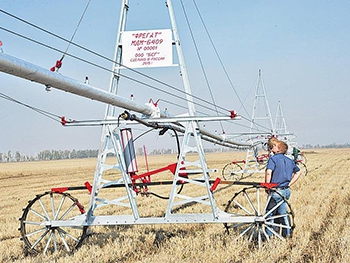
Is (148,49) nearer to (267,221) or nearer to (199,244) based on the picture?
(199,244)

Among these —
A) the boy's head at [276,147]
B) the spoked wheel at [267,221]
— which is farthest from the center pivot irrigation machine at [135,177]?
the boy's head at [276,147]

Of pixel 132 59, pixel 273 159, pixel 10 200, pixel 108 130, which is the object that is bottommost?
pixel 10 200

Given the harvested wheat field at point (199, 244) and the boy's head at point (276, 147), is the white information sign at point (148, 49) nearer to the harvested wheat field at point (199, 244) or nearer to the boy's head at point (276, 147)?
the boy's head at point (276, 147)

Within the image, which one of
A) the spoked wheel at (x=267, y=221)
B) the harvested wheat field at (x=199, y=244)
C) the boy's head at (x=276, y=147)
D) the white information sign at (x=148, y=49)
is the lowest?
the harvested wheat field at (x=199, y=244)

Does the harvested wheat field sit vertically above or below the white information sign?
below

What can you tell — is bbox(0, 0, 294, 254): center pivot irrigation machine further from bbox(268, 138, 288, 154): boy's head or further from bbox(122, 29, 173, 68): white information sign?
bbox(268, 138, 288, 154): boy's head

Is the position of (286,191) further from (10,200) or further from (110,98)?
(10,200)

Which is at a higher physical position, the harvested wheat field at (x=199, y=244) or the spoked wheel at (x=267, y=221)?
the spoked wheel at (x=267, y=221)

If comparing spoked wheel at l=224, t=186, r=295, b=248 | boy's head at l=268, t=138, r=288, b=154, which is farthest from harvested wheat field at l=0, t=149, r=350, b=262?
boy's head at l=268, t=138, r=288, b=154

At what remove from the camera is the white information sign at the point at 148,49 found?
21.9 ft

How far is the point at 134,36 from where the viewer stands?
6773 millimetres

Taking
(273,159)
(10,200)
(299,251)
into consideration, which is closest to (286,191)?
(273,159)

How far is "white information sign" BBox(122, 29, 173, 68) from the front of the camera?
6.67m

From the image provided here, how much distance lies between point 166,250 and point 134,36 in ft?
10.7
